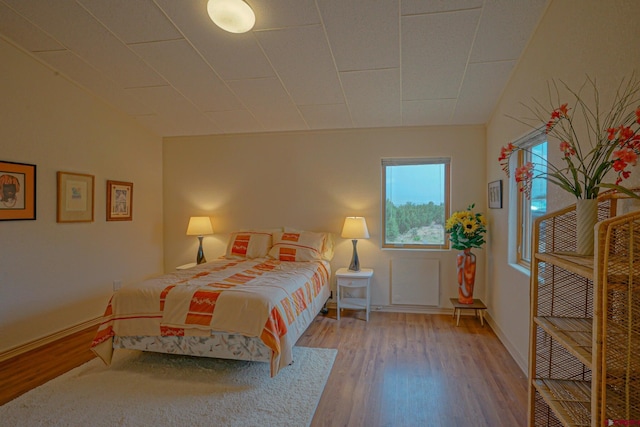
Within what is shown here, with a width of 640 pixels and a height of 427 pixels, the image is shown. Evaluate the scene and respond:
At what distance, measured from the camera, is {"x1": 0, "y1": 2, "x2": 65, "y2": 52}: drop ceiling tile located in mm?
2621

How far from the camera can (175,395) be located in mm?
2346

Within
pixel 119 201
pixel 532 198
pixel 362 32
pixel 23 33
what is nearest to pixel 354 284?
pixel 532 198

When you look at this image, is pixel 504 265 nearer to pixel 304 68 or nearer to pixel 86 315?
pixel 304 68

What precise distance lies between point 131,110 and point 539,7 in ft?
13.5

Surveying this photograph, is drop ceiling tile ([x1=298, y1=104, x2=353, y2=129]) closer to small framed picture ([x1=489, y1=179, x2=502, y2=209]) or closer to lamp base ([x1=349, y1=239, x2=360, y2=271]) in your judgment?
lamp base ([x1=349, y1=239, x2=360, y2=271])

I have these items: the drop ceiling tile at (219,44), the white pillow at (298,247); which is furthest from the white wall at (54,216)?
the white pillow at (298,247)

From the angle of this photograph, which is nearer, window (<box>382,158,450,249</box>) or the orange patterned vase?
the orange patterned vase

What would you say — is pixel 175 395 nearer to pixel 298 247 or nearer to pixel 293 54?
pixel 298 247

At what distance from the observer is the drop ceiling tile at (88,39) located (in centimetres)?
254

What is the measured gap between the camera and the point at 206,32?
271 centimetres

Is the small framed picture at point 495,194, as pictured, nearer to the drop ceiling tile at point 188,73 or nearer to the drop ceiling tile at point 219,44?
the drop ceiling tile at point 219,44

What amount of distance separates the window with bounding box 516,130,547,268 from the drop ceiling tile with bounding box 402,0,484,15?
102cm

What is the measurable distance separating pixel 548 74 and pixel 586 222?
55.3 inches

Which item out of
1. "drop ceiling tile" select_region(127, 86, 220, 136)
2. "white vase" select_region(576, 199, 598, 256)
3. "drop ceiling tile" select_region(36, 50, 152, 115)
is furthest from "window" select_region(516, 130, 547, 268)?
"drop ceiling tile" select_region(36, 50, 152, 115)
